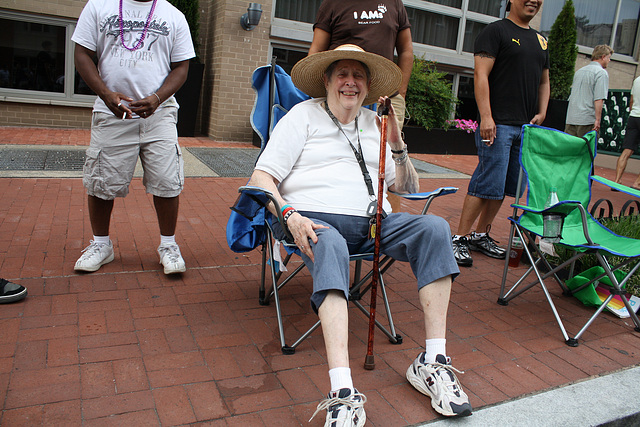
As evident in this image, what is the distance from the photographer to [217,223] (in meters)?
4.90

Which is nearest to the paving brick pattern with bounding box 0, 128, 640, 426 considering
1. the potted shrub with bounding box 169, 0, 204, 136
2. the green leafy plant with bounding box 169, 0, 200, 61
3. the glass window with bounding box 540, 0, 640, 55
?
the potted shrub with bounding box 169, 0, 204, 136

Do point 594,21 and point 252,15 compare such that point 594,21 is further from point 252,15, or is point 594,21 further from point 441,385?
point 441,385

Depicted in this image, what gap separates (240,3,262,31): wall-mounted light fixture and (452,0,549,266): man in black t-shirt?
18.0 ft

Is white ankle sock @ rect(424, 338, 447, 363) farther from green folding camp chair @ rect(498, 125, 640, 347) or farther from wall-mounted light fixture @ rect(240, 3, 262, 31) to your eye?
wall-mounted light fixture @ rect(240, 3, 262, 31)

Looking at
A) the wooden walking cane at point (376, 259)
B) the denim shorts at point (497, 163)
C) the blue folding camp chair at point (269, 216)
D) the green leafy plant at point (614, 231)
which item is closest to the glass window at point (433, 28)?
the denim shorts at point (497, 163)

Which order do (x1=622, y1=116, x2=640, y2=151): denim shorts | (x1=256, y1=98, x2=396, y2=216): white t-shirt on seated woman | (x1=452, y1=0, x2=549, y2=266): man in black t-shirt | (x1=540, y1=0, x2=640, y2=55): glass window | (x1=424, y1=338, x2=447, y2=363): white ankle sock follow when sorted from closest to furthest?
(x1=424, y1=338, x2=447, y2=363): white ankle sock
(x1=256, y1=98, x2=396, y2=216): white t-shirt on seated woman
(x1=452, y1=0, x2=549, y2=266): man in black t-shirt
(x1=622, y1=116, x2=640, y2=151): denim shorts
(x1=540, y1=0, x2=640, y2=55): glass window

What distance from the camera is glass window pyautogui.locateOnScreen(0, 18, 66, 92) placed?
8.98m

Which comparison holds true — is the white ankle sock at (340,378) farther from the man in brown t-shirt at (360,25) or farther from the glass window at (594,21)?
the glass window at (594,21)

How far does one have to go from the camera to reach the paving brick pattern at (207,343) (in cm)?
228

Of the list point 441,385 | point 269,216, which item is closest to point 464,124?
point 269,216

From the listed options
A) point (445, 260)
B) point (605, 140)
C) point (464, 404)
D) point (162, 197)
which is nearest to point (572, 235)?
point (445, 260)

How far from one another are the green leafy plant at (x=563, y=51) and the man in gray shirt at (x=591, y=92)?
386cm

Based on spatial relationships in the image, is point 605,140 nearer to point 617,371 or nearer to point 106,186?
point 617,371

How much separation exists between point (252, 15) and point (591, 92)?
18.0 ft
